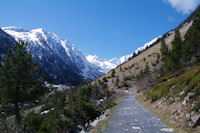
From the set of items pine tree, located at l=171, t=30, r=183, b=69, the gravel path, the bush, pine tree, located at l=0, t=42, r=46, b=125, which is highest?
pine tree, located at l=171, t=30, r=183, b=69

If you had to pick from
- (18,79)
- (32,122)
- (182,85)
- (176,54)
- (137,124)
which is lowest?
(137,124)

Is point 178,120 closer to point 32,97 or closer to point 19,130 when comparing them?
point 19,130

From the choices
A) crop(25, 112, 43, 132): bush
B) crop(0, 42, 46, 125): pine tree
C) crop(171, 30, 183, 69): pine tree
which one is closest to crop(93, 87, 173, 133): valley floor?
crop(25, 112, 43, 132): bush

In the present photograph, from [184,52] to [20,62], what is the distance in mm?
42148

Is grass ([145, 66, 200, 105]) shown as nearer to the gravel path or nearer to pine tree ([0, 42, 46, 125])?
the gravel path

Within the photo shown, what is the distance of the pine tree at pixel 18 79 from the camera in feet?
62.9

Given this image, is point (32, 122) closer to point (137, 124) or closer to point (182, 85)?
point (137, 124)

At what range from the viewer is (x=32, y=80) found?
20.8 meters

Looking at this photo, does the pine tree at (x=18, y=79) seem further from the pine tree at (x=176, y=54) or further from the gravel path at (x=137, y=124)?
the pine tree at (x=176, y=54)

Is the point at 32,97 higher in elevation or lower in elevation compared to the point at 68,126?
higher

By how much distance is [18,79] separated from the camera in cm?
1964

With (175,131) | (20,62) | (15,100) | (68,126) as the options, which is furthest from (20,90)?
(175,131)

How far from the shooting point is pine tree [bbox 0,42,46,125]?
62.9 ft

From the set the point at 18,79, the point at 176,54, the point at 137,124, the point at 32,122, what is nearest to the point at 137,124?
the point at 137,124
